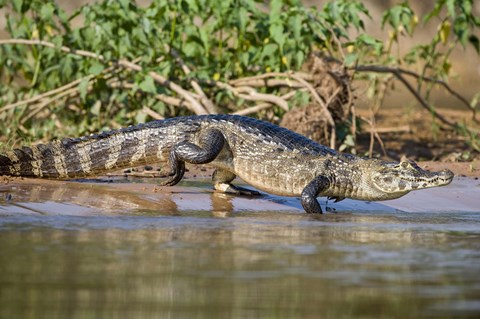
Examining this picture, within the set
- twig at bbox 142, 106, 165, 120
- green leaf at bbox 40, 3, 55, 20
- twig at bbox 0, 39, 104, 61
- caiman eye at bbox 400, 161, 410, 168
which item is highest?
green leaf at bbox 40, 3, 55, 20

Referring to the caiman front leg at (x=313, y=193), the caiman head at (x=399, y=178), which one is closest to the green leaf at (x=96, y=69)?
the caiman front leg at (x=313, y=193)

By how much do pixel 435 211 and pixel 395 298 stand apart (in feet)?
11.8

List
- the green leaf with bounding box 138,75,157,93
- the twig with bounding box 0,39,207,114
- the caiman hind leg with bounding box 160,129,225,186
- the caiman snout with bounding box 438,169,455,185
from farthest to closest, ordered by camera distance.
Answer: the twig with bounding box 0,39,207,114
the green leaf with bounding box 138,75,157,93
the caiman hind leg with bounding box 160,129,225,186
the caiman snout with bounding box 438,169,455,185

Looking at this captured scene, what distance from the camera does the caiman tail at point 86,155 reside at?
8102mm

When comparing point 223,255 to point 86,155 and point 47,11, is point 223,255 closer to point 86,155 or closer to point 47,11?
point 86,155

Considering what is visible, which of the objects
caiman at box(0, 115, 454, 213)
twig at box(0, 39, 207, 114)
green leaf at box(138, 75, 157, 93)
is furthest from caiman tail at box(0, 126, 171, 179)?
twig at box(0, 39, 207, 114)

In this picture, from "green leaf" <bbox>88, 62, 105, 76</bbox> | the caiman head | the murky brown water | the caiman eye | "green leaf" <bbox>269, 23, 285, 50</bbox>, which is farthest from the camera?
"green leaf" <bbox>88, 62, 105, 76</bbox>

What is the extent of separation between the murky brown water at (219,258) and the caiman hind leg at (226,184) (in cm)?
34

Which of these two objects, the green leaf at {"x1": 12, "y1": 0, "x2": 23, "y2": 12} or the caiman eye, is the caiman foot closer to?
the caiman eye

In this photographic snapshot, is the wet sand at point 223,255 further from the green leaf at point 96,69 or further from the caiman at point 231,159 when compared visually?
the green leaf at point 96,69

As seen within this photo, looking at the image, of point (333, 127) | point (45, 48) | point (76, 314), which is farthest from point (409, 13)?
point (76, 314)

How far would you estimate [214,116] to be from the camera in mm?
8312

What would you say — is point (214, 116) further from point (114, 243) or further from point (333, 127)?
point (114, 243)

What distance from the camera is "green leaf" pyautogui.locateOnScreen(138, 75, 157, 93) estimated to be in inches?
394
